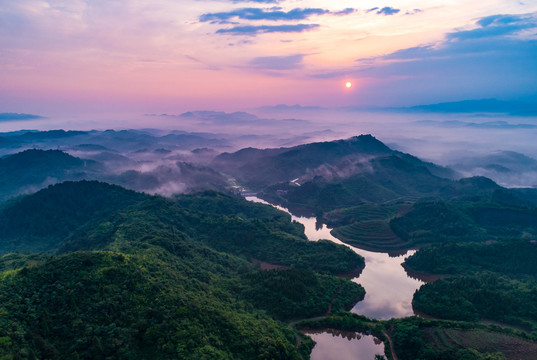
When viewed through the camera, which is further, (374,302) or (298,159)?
(298,159)

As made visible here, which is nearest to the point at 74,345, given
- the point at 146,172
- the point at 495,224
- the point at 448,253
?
the point at 448,253

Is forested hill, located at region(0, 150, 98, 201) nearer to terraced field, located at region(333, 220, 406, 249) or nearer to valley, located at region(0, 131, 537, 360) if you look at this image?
Result: valley, located at region(0, 131, 537, 360)

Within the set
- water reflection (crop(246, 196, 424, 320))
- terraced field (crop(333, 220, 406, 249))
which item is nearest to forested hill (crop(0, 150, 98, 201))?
terraced field (crop(333, 220, 406, 249))

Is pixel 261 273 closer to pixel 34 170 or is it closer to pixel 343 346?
pixel 343 346

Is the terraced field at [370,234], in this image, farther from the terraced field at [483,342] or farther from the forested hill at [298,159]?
the forested hill at [298,159]

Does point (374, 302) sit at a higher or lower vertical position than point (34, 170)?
lower

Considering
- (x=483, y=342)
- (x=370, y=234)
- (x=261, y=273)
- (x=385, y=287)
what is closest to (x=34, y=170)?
(x=261, y=273)
